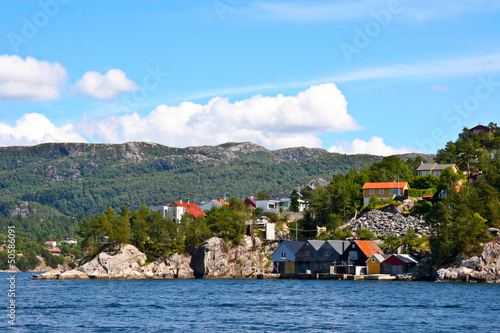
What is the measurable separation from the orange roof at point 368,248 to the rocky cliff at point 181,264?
2360 centimetres

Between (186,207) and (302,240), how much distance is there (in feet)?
115

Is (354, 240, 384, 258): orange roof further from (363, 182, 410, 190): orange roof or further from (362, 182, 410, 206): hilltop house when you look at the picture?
(363, 182, 410, 190): orange roof

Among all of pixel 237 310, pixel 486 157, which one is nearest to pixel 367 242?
pixel 486 157

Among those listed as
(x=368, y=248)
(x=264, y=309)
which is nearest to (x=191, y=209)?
(x=368, y=248)

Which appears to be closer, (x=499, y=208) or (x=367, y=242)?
(x=499, y=208)

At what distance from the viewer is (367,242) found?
376 ft

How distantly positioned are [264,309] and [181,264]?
63790 mm

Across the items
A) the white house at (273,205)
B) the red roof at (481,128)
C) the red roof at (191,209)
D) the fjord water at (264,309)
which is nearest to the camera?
the fjord water at (264,309)

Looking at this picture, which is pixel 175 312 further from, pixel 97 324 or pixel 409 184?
pixel 409 184

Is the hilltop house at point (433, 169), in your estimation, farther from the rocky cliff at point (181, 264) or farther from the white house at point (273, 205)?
the rocky cliff at point (181, 264)

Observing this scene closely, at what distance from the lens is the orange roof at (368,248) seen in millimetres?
112756

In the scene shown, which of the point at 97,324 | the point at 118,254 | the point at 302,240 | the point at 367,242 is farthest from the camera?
the point at 302,240

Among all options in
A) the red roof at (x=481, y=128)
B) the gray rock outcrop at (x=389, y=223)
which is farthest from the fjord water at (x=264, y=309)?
the red roof at (x=481, y=128)

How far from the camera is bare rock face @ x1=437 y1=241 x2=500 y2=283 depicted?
97.8 metres
